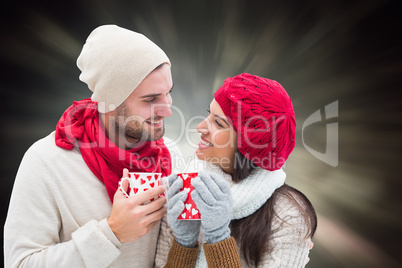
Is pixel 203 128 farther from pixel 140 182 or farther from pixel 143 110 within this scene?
pixel 140 182

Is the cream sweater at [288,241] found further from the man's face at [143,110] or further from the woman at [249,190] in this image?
the man's face at [143,110]

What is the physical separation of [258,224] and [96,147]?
0.77m

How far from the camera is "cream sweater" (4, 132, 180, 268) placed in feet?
3.32

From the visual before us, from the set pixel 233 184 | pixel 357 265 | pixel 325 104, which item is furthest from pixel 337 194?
pixel 233 184

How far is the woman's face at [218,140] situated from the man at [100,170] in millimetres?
217

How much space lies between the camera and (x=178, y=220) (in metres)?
1.05

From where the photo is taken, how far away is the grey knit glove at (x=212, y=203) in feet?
3.16

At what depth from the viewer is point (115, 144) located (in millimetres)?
1295

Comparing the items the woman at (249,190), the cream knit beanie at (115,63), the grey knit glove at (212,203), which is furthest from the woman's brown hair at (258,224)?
the cream knit beanie at (115,63)

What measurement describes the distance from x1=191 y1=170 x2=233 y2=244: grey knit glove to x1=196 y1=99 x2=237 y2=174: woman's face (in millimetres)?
247

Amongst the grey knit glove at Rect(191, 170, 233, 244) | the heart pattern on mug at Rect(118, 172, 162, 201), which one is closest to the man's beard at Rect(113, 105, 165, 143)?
the heart pattern on mug at Rect(118, 172, 162, 201)

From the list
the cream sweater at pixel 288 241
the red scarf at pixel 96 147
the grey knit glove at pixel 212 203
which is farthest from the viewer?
the red scarf at pixel 96 147

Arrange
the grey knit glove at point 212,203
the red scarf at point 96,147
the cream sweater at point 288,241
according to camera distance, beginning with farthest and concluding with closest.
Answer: the red scarf at point 96,147
the cream sweater at point 288,241
the grey knit glove at point 212,203

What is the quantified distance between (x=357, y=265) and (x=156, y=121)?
192cm
